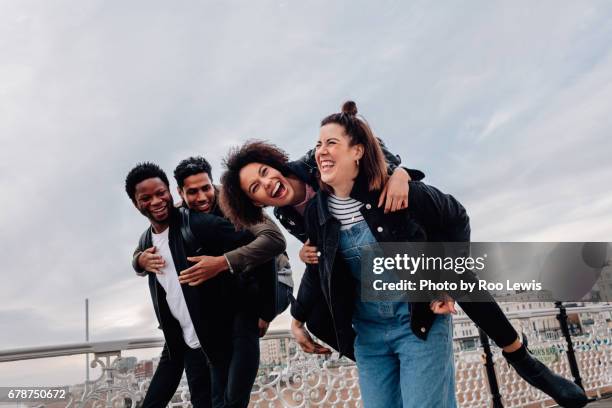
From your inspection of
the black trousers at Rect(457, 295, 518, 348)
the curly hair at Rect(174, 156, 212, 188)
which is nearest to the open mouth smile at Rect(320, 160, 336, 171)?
the black trousers at Rect(457, 295, 518, 348)

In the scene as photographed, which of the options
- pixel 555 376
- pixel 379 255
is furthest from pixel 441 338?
pixel 555 376

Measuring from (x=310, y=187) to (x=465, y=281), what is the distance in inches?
28.8

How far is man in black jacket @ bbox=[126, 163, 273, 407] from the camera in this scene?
206cm

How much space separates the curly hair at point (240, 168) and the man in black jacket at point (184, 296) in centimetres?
18

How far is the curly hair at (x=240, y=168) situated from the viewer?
77.4 inches

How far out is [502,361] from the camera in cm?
408

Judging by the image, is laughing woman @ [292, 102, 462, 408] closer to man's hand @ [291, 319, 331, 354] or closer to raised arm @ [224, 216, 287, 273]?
man's hand @ [291, 319, 331, 354]

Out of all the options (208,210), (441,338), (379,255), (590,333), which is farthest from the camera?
(590,333)

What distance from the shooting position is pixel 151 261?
2.22 meters

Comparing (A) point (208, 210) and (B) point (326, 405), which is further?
(B) point (326, 405)

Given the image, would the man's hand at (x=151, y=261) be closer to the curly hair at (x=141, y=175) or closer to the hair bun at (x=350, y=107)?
the curly hair at (x=141, y=175)

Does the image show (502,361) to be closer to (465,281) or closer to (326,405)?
(326,405)

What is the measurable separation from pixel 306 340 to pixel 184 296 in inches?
26.1

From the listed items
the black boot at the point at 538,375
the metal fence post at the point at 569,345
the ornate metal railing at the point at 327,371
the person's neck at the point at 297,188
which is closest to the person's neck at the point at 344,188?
the person's neck at the point at 297,188
